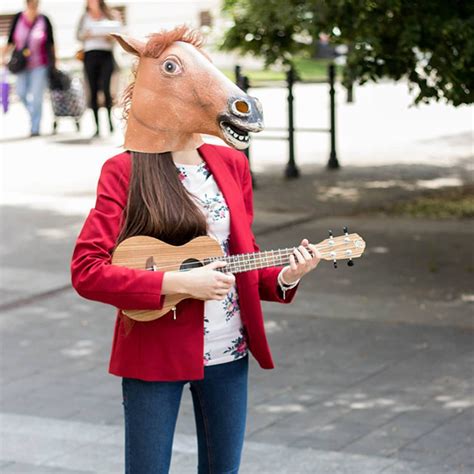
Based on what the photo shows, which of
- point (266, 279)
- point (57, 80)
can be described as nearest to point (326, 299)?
point (266, 279)

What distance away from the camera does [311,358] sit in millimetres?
7691

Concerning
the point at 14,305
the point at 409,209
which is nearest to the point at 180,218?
the point at 14,305

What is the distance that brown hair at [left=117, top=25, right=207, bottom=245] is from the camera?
402 centimetres

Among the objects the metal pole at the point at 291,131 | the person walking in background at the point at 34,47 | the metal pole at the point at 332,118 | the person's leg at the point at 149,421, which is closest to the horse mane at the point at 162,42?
the person's leg at the point at 149,421

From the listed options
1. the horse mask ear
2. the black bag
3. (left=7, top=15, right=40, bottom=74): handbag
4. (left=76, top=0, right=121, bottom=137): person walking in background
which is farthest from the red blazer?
the black bag

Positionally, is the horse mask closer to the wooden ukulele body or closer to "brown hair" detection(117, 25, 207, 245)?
"brown hair" detection(117, 25, 207, 245)

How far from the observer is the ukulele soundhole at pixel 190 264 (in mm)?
4004

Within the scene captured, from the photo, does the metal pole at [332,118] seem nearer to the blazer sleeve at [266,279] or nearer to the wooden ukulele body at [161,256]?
the blazer sleeve at [266,279]

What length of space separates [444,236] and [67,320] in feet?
12.8

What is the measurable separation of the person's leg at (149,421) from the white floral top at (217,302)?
0.17 metres

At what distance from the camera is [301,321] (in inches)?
336

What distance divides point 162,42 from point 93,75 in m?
13.9

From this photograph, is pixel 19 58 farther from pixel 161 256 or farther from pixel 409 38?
pixel 161 256

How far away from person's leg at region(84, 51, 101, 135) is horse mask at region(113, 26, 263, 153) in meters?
13.7
